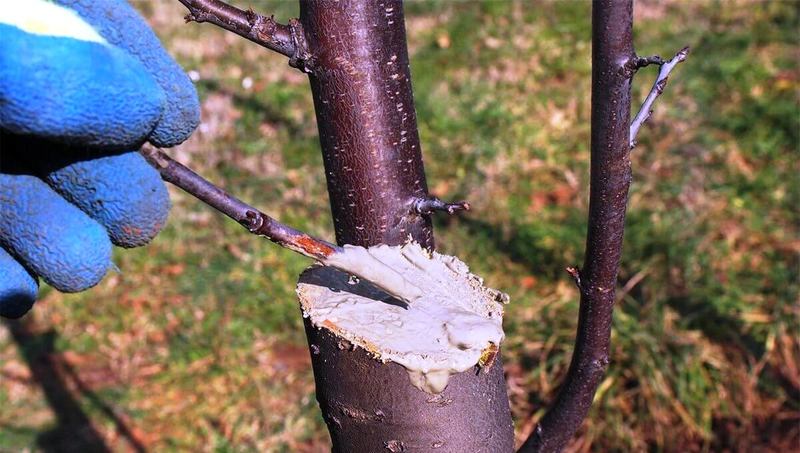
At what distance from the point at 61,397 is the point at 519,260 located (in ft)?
6.31

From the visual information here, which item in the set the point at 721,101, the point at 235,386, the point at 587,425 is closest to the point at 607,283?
the point at 587,425

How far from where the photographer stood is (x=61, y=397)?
10.5ft

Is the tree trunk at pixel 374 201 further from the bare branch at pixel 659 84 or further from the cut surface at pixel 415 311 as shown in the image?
the bare branch at pixel 659 84

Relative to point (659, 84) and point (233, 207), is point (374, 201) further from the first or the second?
point (659, 84)

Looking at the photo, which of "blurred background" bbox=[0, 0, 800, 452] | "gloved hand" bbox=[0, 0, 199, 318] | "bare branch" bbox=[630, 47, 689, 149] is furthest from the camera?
"blurred background" bbox=[0, 0, 800, 452]

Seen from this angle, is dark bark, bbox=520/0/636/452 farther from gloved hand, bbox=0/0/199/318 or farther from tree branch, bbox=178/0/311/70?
gloved hand, bbox=0/0/199/318

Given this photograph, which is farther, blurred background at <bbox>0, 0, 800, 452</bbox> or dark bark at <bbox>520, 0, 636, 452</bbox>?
blurred background at <bbox>0, 0, 800, 452</bbox>

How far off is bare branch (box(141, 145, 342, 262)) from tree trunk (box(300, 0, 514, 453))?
0.12 m

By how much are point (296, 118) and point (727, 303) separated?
8.31 feet

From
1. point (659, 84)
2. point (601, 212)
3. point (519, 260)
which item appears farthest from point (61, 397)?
point (659, 84)

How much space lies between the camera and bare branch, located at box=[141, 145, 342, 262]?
1196mm

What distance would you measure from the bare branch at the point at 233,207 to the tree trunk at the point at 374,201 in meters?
0.12

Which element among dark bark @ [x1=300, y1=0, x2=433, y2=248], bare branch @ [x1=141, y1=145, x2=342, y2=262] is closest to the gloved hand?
bare branch @ [x1=141, y1=145, x2=342, y2=262]

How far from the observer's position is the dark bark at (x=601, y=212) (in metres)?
1.23
